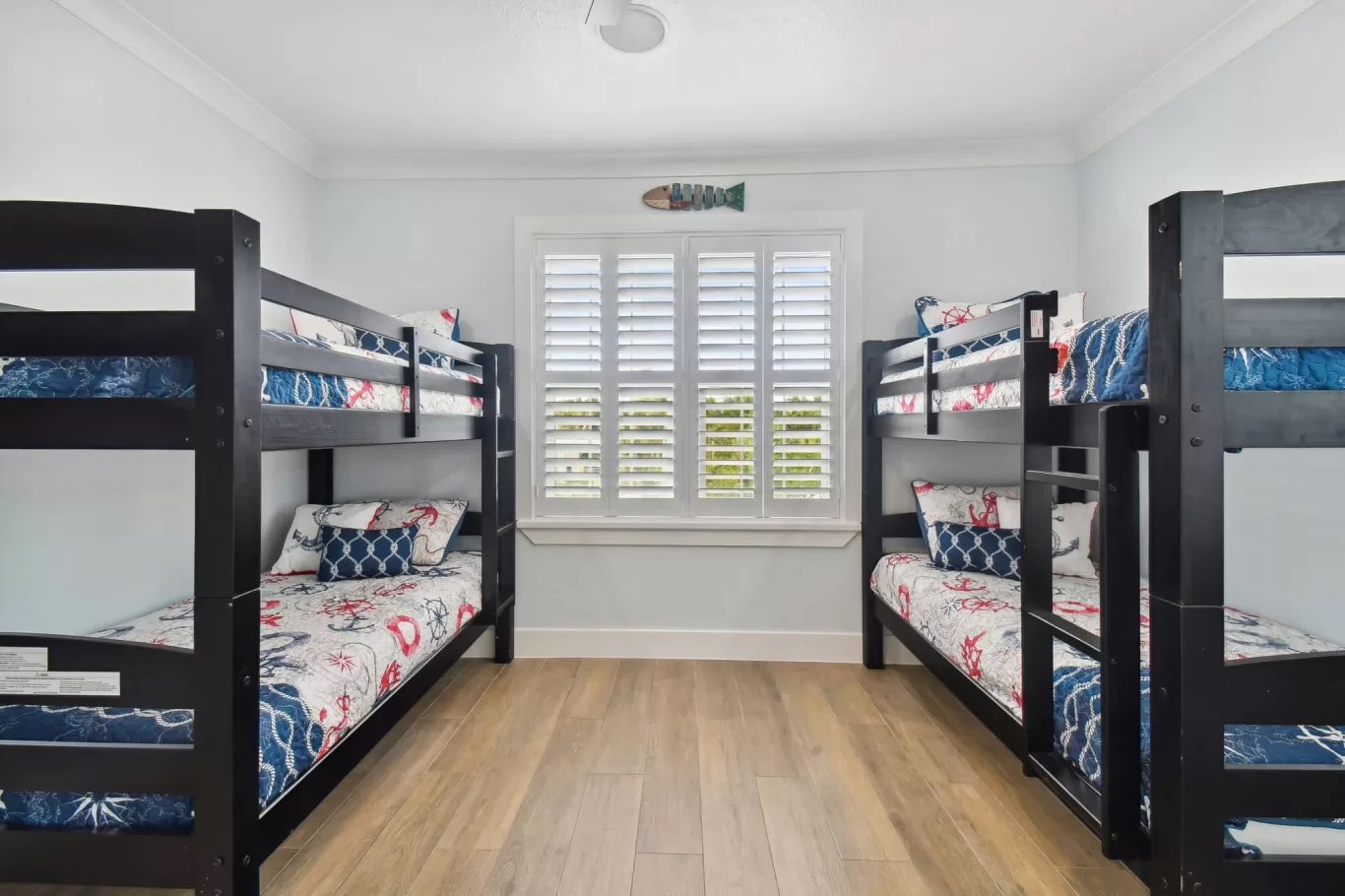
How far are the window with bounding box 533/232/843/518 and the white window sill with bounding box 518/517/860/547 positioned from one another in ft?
0.17

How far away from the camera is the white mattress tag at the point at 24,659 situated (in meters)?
1.10

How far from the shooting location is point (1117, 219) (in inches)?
103

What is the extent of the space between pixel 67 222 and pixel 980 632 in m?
2.37

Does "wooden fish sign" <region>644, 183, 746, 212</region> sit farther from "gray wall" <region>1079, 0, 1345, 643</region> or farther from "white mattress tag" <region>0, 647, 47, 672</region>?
"white mattress tag" <region>0, 647, 47, 672</region>

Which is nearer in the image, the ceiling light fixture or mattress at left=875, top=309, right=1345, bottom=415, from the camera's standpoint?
mattress at left=875, top=309, right=1345, bottom=415

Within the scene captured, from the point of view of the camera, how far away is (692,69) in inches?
88.4

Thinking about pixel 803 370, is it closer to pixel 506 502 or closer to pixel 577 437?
pixel 577 437

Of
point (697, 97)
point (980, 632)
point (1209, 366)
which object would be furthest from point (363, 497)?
point (1209, 366)

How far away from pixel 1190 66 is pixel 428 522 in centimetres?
347

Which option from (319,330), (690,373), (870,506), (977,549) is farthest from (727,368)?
(319,330)

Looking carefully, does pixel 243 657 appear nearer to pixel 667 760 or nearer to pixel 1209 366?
pixel 667 760

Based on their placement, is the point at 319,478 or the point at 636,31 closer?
the point at 636,31

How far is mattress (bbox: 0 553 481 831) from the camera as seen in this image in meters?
1.13

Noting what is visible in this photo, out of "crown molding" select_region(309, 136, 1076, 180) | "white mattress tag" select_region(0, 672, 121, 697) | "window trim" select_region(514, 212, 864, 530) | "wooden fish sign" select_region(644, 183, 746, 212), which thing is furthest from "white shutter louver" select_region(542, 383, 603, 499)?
"white mattress tag" select_region(0, 672, 121, 697)
